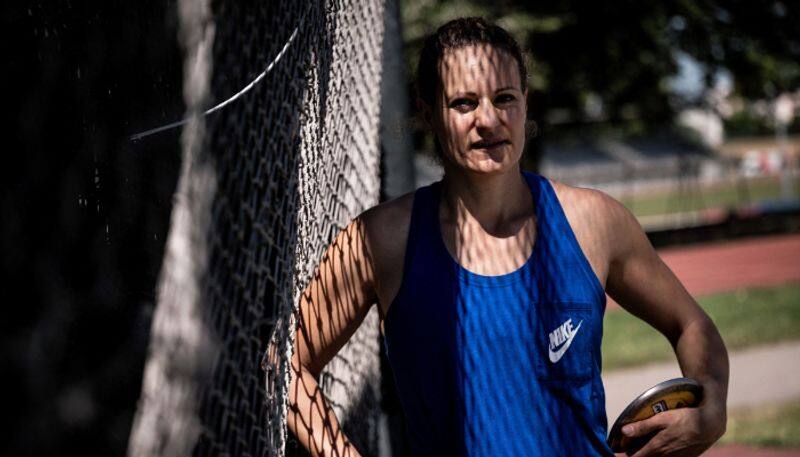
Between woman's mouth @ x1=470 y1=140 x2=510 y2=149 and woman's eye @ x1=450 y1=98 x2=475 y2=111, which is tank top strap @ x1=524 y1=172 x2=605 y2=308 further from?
woman's eye @ x1=450 y1=98 x2=475 y2=111

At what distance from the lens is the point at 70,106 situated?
5.08 ft

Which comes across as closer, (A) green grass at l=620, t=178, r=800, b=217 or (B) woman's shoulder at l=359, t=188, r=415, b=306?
(B) woman's shoulder at l=359, t=188, r=415, b=306

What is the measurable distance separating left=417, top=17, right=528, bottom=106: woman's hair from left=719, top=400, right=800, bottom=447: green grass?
414 centimetres

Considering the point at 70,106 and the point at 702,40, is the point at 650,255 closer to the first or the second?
the point at 70,106

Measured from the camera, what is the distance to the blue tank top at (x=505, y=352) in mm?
1794

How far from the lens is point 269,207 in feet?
5.35

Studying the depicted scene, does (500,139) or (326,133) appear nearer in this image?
(500,139)

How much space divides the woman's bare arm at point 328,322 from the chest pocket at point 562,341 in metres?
0.40

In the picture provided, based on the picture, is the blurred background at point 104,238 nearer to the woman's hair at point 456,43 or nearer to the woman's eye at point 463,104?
the woman's hair at point 456,43

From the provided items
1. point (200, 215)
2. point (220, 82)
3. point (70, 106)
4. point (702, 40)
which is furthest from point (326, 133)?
point (702, 40)

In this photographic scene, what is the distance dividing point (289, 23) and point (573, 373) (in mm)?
977

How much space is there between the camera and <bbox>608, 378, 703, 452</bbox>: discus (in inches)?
75.4

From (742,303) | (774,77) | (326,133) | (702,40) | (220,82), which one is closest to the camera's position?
(220,82)

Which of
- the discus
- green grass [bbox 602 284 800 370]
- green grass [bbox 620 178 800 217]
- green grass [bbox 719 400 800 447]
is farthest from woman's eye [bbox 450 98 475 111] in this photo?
green grass [bbox 620 178 800 217]
